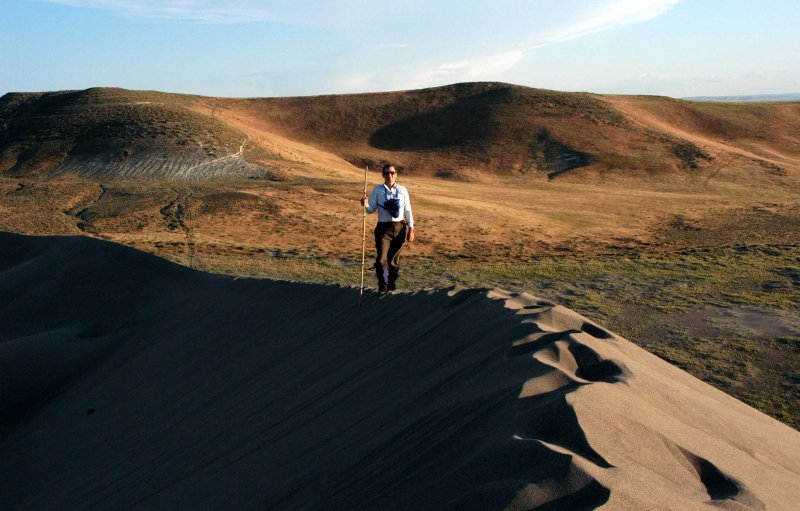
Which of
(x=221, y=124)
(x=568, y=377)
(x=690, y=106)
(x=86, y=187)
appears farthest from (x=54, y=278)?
(x=690, y=106)

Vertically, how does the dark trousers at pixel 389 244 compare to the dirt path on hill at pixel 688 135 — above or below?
below

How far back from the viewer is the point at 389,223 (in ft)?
24.6

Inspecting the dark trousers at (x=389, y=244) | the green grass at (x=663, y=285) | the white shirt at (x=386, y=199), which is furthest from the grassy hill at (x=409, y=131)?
the white shirt at (x=386, y=199)

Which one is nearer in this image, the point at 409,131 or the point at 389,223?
the point at 389,223

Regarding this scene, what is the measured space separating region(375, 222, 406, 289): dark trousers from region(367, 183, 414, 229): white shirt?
7 centimetres

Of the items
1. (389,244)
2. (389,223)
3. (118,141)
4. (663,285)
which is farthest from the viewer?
(118,141)

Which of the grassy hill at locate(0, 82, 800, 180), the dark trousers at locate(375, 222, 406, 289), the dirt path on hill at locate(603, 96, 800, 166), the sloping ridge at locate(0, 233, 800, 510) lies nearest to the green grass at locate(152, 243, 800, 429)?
the sloping ridge at locate(0, 233, 800, 510)

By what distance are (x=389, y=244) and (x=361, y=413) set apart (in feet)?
10.9

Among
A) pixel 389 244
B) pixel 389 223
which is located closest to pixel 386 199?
pixel 389 223

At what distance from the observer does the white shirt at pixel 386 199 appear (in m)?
7.35

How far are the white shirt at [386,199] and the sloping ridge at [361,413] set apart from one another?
92cm

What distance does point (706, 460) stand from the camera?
3.23m

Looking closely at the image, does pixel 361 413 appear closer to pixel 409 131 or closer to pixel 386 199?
pixel 386 199

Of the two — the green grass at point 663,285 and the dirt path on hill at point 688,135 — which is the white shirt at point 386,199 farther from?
the dirt path on hill at point 688,135
